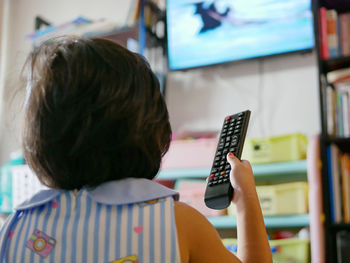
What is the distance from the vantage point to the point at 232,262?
1.97 feet

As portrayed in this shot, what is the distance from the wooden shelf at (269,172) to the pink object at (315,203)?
117 mm

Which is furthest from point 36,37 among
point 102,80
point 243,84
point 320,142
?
point 102,80

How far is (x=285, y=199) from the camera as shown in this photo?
64.2 inches

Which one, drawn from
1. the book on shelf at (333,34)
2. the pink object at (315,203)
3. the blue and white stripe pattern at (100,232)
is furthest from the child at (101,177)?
the book on shelf at (333,34)

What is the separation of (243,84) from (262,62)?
123 millimetres

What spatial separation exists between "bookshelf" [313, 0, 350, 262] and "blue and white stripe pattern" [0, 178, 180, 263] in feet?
3.32

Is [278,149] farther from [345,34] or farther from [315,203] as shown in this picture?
[345,34]

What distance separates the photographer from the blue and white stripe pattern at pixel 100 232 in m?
0.58

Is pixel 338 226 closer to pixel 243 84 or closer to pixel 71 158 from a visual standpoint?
pixel 243 84

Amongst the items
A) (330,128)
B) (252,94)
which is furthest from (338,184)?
(252,94)

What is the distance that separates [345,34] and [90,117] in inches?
49.7

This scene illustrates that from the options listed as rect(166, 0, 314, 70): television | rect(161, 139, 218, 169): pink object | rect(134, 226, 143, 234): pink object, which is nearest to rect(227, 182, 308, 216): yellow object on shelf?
rect(161, 139, 218, 169): pink object

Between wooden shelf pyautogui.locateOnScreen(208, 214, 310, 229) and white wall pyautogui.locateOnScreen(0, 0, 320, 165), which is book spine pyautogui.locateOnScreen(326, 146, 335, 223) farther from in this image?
white wall pyautogui.locateOnScreen(0, 0, 320, 165)

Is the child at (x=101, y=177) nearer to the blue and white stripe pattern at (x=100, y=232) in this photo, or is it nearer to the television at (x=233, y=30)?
the blue and white stripe pattern at (x=100, y=232)
